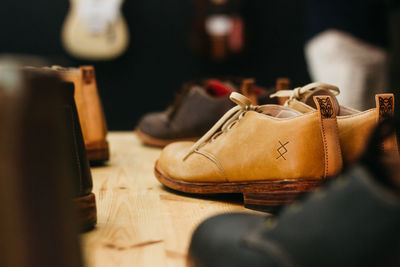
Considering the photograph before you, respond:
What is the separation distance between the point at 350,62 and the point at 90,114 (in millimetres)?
1258

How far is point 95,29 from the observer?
2.60 m

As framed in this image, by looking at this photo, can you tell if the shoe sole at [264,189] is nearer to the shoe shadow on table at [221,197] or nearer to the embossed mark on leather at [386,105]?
the shoe shadow on table at [221,197]

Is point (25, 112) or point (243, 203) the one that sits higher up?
point (25, 112)

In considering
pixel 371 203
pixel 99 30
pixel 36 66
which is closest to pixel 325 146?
pixel 371 203

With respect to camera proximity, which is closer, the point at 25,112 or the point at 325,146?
the point at 25,112

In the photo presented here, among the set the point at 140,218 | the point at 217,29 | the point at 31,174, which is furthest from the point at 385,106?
the point at 217,29

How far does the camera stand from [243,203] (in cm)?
88

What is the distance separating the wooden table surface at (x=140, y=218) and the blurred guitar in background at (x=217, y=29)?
64.5 inches

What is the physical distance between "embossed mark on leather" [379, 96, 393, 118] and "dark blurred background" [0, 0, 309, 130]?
2.10 meters

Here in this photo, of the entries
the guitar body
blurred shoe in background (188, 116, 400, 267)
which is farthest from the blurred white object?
blurred shoe in background (188, 116, 400, 267)

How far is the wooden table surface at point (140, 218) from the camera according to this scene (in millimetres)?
597

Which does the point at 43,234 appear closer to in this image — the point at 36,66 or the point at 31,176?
the point at 31,176

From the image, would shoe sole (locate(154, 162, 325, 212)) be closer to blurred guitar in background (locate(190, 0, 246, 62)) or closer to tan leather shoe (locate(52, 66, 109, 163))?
tan leather shoe (locate(52, 66, 109, 163))

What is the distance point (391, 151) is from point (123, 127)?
2301mm
